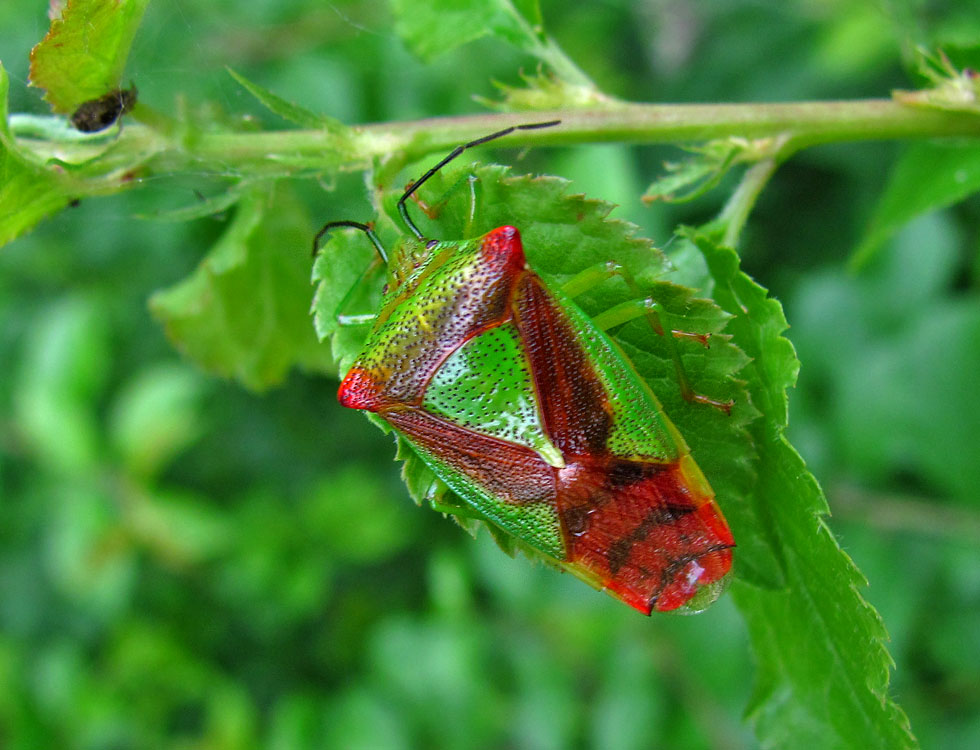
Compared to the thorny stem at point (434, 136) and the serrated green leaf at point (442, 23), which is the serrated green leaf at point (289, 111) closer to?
the thorny stem at point (434, 136)

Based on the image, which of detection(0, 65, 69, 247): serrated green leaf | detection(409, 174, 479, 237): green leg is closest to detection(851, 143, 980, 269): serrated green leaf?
detection(409, 174, 479, 237): green leg

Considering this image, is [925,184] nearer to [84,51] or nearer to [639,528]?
[639,528]

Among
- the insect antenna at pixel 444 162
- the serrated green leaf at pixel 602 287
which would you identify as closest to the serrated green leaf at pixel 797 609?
the serrated green leaf at pixel 602 287

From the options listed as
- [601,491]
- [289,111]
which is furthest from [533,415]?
[289,111]

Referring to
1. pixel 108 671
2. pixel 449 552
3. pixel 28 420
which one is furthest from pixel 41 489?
pixel 449 552

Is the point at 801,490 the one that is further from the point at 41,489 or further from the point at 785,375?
the point at 41,489
